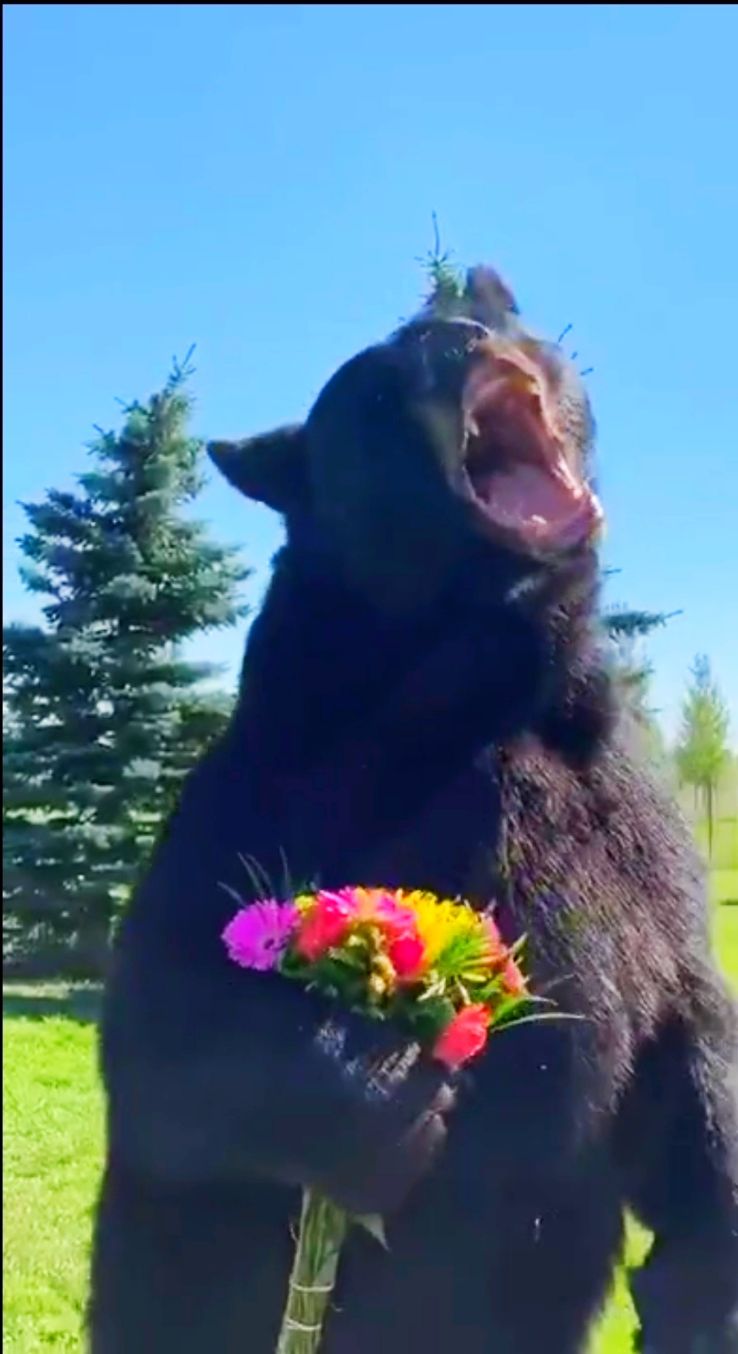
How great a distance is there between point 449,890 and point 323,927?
0.24 m

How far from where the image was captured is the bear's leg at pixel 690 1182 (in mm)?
1540

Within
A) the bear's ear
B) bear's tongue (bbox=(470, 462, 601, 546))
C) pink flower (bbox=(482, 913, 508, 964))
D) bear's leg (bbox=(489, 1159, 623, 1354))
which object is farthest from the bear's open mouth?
bear's leg (bbox=(489, 1159, 623, 1354))

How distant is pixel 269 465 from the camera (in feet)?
5.43

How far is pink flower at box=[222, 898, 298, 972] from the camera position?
1.37 meters

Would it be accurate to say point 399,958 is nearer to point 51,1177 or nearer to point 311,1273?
point 311,1273

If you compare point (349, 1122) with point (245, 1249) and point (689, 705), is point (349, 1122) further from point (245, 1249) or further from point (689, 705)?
point (689, 705)

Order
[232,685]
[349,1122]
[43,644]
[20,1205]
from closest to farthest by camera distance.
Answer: [349,1122] → [232,685] → [43,644] → [20,1205]

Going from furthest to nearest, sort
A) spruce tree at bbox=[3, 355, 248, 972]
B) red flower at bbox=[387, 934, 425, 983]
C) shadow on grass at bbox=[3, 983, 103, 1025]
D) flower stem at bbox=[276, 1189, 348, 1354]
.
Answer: shadow on grass at bbox=[3, 983, 103, 1025] < spruce tree at bbox=[3, 355, 248, 972] < flower stem at bbox=[276, 1189, 348, 1354] < red flower at bbox=[387, 934, 425, 983]

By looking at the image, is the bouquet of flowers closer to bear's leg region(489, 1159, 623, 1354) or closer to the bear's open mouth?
bear's leg region(489, 1159, 623, 1354)

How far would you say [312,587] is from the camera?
1660 millimetres

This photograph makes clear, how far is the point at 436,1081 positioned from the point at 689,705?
485 mm

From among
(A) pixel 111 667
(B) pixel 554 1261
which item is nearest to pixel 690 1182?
(B) pixel 554 1261

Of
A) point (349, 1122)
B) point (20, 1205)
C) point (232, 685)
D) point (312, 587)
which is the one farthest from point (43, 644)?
point (349, 1122)

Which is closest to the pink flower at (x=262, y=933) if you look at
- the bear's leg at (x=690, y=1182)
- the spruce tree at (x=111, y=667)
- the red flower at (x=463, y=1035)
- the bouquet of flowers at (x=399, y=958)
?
the bouquet of flowers at (x=399, y=958)
